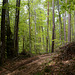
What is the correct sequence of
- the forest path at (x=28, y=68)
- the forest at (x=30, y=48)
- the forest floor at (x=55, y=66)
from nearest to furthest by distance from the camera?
the forest floor at (x=55, y=66) < the forest at (x=30, y=48) < the forest path at (x=28, y=68)

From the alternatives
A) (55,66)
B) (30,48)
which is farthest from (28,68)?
(30,48)

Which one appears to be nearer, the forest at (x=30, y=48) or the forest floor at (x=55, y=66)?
the forest floor at (x=55, y=66)

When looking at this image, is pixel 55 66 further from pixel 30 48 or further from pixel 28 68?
pixel 30 48

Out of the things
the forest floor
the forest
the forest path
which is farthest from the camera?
the forest path

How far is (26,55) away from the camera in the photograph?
10062mm

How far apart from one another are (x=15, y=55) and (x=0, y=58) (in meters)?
2.18

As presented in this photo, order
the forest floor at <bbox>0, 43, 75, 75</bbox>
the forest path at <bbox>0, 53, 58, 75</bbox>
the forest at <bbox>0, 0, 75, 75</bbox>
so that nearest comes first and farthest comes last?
the forest floor at <bbox>0, 43, 75, 75</bbox>
the forest at <bbox>0, 0, 75, 75</bbox>
the forest path at <bbox>0, 53, 58, 75</bbox>

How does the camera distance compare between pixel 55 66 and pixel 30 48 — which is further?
pixel 30 48

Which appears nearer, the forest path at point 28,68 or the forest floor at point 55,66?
the forest floor at point 55,66

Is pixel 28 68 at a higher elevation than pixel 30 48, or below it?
below

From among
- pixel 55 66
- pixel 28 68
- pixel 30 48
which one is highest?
pixel 55 66

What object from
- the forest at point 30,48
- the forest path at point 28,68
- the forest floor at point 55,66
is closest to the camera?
the forest floor at point 55,66

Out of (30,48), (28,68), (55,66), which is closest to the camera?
(55,66)

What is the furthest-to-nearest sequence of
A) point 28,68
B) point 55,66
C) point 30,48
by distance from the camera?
1. point 30,48
2. point 28,68
3. point 55,66
